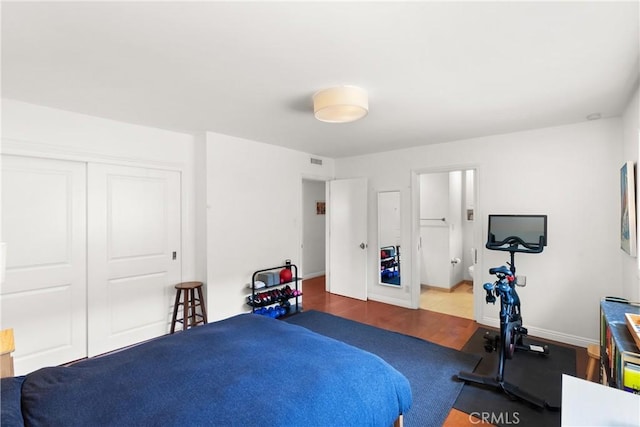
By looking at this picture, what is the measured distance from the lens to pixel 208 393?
141cm

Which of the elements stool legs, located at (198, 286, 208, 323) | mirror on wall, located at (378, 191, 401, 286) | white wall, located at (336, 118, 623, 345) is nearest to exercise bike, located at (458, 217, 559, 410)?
white wall, located at (336, 118, 623, 345)

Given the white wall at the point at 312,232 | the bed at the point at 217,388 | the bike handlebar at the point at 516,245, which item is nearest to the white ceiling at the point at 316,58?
the bike handlebar at the point at 516,245

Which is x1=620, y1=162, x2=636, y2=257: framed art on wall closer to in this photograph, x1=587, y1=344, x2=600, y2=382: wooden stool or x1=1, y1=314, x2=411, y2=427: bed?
x1=587, y1=344, x2=600, y2=382: wooden stool

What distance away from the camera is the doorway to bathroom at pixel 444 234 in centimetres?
549

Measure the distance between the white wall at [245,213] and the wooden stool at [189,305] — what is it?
15cm

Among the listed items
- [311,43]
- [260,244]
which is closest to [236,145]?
[260,244]

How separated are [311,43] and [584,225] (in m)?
3.51

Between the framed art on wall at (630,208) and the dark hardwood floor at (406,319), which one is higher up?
the framed art on wall at (630,208)

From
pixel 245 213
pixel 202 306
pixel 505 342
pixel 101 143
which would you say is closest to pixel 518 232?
pixel 505 342

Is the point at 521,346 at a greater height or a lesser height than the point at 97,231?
lesser

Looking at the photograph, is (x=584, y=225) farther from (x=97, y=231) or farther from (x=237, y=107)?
(x=97, y=231)

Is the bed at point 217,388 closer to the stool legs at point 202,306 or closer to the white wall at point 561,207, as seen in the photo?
the stool legs at point 202,306

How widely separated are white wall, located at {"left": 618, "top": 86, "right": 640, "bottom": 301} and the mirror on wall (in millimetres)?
2513

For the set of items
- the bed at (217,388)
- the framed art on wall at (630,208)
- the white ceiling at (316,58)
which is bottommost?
the bed at (217,388)
